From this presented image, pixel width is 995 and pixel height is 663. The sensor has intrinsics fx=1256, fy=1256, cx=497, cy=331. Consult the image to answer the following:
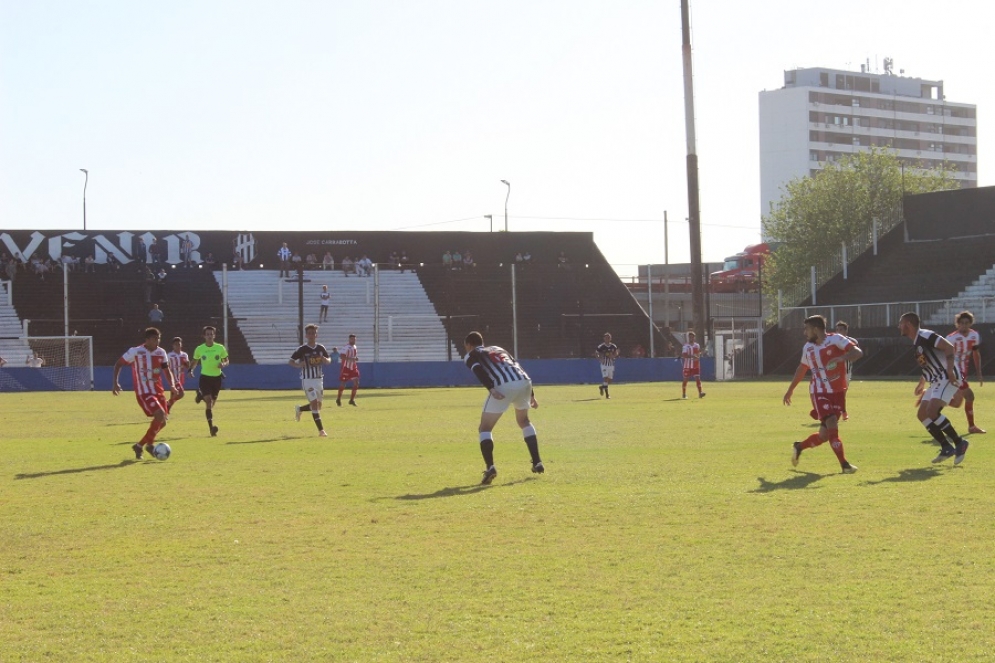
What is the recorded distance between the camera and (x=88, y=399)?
42062 millimetres

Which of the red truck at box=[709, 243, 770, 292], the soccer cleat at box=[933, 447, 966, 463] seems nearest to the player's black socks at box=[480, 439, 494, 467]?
the soccer cleat at box=[933, 447, 966, 463]

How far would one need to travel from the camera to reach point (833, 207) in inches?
3406

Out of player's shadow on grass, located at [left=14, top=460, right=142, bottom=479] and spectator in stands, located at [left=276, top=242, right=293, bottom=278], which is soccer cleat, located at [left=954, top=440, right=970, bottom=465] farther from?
spectator in stands, located at [left=276, top=242, right=293, bottom=278]

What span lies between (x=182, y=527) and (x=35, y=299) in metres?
52.3

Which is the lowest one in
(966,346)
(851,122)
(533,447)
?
(533,447)

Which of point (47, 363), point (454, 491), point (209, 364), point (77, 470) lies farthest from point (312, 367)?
point (47, 363)

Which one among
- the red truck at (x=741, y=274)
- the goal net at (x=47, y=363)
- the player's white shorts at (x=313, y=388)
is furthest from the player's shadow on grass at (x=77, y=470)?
the red truck at (x=741, y=274)

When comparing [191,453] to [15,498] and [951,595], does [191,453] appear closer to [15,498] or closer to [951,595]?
[15,498]

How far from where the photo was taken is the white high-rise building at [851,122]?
142250 millimetres

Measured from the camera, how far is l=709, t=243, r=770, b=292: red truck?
88625 millimetres

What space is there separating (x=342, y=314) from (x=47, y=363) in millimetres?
14254

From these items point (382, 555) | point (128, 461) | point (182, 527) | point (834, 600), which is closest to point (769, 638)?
point (834, 600)

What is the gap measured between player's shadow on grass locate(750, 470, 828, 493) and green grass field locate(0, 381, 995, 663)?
50 millimetres

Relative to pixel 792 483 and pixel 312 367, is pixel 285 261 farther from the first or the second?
pixel 792 483
